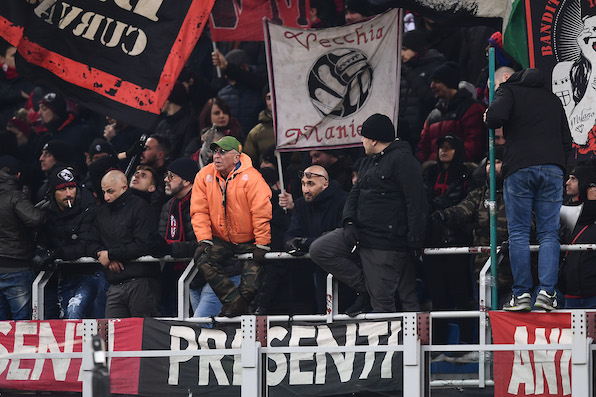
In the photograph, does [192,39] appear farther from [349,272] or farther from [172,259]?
[349,272]

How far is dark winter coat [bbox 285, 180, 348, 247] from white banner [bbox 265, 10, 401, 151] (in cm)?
119

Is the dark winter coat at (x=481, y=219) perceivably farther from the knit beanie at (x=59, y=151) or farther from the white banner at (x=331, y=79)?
the knit beanie at (x=59, y=151)

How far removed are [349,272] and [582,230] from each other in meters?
2.27

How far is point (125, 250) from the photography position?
12742mm

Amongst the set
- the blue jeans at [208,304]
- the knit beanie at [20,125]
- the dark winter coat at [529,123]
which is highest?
the knit beanie at [20,125]

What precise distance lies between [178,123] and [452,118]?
4.10 m

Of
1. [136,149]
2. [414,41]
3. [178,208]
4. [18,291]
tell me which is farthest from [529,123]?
[136,149]

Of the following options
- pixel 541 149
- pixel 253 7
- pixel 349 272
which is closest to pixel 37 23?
pixel 253 7

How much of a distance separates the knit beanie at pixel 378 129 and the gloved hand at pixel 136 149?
4217 millimetres

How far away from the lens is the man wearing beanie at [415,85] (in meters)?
14.8

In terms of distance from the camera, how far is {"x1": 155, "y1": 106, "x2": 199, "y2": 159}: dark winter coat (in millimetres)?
16203

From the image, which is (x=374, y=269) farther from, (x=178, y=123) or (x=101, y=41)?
(x=178, y=123)

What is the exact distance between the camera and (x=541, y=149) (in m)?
11.0

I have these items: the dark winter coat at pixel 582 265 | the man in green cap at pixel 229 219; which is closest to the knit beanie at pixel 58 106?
the man in green cap at pixel 229 219
